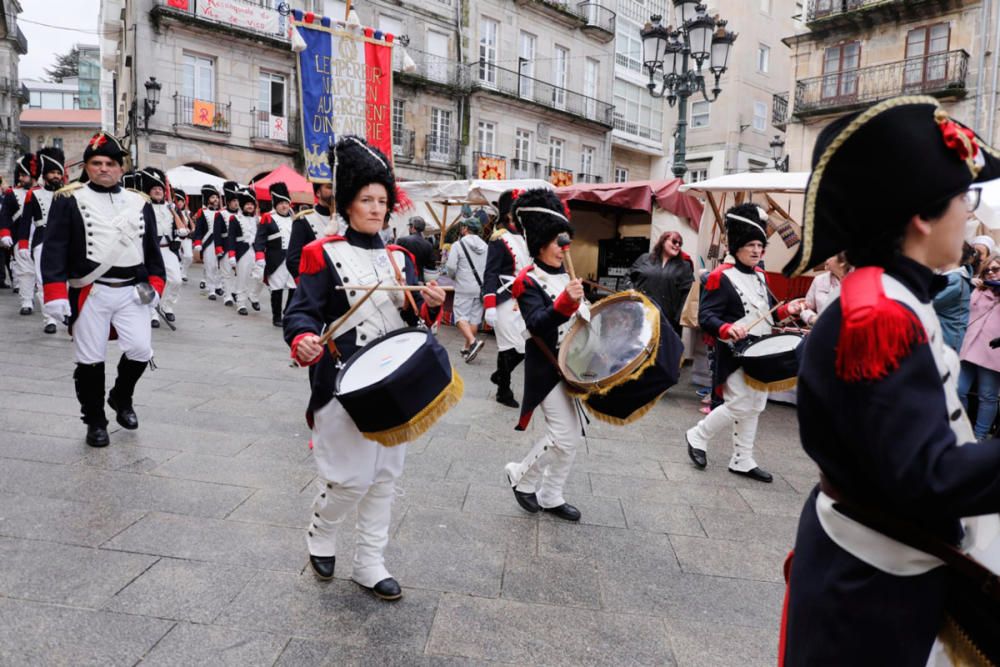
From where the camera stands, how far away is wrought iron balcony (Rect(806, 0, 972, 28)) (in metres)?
22.0

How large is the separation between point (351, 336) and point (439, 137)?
2586 centimetres

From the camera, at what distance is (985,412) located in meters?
6.59

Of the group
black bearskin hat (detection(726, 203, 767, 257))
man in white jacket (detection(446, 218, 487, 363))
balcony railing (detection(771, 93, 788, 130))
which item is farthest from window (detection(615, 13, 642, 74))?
black bearskin hat (detection(726, 203, 767, 257))

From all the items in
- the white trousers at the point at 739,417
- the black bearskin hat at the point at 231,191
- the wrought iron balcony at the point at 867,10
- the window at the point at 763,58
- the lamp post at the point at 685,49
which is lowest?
the white trousers at the point at 739,417

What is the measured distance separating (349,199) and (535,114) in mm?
28140

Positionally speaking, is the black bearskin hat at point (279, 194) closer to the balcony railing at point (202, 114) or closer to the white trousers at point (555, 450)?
the white trousers at point (555, 450)

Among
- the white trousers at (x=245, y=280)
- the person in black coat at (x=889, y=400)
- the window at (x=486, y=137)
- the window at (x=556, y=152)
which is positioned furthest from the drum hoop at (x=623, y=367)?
the window at (x=556, y=152)

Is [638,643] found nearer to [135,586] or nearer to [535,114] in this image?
[135,586]

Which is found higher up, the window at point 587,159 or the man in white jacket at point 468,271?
the window at point 587,159

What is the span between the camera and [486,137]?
28625mm

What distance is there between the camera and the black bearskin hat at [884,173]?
147 centimetres

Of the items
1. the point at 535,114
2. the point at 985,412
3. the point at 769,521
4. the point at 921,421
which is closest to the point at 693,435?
the point at 769,521

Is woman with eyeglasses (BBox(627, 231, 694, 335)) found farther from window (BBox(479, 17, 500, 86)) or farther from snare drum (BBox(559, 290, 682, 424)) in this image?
window (BBox(479, 17, 500, 86))

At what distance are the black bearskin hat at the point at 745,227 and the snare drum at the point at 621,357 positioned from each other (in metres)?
1.87
